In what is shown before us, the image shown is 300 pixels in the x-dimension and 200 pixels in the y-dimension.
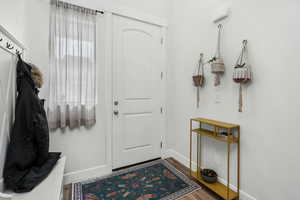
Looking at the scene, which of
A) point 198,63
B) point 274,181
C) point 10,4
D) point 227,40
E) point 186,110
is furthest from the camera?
point 186,110

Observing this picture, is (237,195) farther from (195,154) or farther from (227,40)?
(227,40)

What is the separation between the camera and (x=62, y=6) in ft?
5.83

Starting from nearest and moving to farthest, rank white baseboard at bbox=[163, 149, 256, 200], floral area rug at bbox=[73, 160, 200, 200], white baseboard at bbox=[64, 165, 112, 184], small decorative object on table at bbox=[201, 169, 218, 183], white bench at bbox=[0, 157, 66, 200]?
white bench at bbox=[0, 157, 66, 200] → white baseboard at bbox=[163, 149, 256, 200] → floral area rug at bbox=[73, 160, 200, 200] → small decorative object on table at bbox=[201, 169, 218, 183] → white baseboard at bbox=[64, 165, 112, 184]

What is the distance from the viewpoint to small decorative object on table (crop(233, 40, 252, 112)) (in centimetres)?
146

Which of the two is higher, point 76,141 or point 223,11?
point 223,11

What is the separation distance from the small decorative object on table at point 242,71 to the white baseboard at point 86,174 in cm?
199

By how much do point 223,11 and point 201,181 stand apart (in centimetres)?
215

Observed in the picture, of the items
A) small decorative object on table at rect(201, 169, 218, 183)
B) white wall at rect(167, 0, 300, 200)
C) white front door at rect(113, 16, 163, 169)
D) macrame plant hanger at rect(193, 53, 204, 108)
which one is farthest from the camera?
white front door at rect(113, 16, 163, 169)

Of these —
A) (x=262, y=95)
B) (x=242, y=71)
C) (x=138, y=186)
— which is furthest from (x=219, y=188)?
(x=242, y=71)

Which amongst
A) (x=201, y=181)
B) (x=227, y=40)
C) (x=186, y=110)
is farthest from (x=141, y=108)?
(x=227, y=40)

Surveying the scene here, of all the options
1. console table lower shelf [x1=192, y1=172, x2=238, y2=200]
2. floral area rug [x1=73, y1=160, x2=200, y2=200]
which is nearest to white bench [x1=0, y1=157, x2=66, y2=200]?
floral area rug [x1=73, y1=160, x2=200, y2=200]

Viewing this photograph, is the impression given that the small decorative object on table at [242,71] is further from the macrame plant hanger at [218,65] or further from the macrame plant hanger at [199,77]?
the macrame plant hanger at [199,77]

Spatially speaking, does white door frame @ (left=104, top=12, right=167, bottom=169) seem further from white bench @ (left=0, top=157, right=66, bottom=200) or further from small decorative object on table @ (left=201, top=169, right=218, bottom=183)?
small decorative object on table @ (left=201, top=169, right=218, bottom=183)

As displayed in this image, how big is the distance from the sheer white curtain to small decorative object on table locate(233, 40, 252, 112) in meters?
1.76
